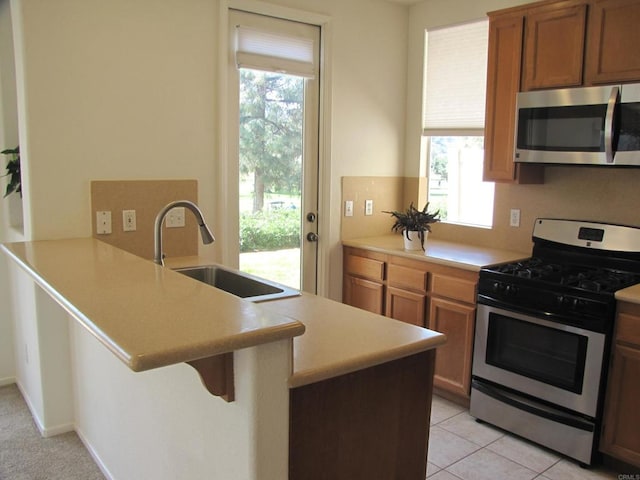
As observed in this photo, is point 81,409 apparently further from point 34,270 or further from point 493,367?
point 493,367

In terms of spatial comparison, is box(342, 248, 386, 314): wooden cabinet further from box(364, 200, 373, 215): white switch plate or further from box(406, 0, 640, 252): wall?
box(406, 0, 640, 252): wall

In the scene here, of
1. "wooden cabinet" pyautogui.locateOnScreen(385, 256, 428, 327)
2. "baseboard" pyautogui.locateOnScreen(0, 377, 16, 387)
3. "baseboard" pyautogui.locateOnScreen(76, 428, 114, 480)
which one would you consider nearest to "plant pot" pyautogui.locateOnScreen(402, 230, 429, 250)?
"wooden cabinet" pyautogui.locateOnScreen(385, 256, 428, 327)

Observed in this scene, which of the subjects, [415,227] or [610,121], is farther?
[415,227]

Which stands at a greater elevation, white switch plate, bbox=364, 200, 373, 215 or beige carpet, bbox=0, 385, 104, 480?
white switch plate, bbox=364, 200, 373, 215

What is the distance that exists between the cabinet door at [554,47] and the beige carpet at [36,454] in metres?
3.09

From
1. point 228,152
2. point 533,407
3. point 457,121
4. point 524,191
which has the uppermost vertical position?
point 457,121

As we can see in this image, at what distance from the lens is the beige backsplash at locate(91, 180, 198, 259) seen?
2984 mm

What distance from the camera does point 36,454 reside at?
2.81 metres

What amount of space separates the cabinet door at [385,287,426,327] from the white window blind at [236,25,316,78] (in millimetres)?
1559

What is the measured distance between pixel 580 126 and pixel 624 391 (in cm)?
134

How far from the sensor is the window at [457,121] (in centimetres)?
387

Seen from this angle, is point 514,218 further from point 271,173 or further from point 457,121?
point 271,173

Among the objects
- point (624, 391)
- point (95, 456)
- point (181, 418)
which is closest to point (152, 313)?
point (181, 418)

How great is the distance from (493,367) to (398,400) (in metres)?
1.55
